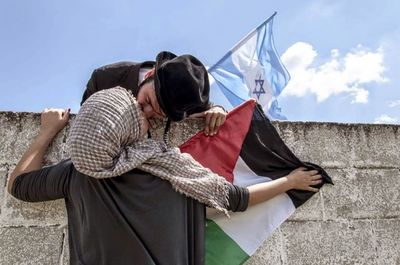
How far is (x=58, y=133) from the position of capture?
6.53 feet

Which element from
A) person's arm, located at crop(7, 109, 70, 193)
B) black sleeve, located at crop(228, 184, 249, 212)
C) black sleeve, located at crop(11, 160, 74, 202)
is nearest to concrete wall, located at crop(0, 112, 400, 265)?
person's arm, located at crop(7, 109, 70, 193)

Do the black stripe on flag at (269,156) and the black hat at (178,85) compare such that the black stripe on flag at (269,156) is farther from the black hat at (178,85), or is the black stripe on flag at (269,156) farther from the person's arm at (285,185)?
the black hat at (178,85)

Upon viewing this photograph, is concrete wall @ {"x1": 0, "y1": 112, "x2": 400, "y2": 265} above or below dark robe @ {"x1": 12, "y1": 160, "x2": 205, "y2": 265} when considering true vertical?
below

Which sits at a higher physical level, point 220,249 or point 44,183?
point 44,183

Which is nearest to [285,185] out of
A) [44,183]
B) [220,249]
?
[220,249]

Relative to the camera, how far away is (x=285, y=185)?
2.01 m

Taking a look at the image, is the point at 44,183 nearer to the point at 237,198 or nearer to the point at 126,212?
the point at 126,212

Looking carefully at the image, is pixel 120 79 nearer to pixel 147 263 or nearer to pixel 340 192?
pixel 147 263

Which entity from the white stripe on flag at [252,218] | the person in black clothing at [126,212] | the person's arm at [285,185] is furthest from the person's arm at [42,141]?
the person's arm at [285,185]

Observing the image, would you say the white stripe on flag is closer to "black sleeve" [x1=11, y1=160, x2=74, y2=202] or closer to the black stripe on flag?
the black stripe on flag

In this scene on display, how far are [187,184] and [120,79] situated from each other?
626mm

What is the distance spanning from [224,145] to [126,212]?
0.70 m

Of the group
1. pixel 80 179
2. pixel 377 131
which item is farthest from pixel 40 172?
pixel 377 131

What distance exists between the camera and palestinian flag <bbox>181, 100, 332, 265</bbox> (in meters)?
1.95
